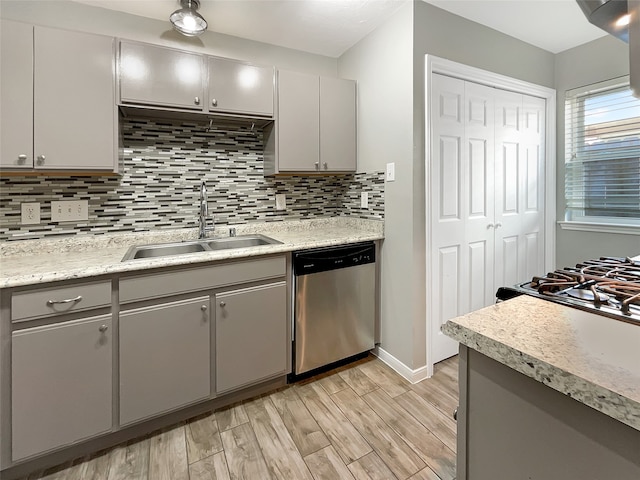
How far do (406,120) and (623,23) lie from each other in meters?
1.08

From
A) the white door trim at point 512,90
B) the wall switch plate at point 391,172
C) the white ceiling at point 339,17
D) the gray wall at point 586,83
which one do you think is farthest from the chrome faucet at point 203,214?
the gray wall at point 586,83

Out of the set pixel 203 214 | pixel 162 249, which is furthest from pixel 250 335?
pixel 203 214

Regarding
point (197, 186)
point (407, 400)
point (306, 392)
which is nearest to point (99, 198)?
point (197, 186)

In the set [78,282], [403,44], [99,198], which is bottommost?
[78,282]

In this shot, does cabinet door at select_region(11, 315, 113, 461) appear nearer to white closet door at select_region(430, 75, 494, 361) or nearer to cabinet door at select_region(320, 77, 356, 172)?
cabinet door at select_region(320, 77, 356, 172)

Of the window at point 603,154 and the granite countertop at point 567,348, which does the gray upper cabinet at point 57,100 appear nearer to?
the granite countertop at point 567,348

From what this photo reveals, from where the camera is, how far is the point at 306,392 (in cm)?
195

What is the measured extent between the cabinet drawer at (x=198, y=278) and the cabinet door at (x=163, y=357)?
0.07 meters

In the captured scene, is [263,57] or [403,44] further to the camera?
[263,57]

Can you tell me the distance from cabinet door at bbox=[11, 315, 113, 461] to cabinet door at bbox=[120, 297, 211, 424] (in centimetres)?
8

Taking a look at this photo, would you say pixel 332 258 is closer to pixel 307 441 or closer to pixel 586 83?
pixel 307 441

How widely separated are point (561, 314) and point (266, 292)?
1.44m

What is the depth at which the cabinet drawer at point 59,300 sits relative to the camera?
4.25ft

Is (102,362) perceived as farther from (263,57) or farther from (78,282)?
(263,57)
